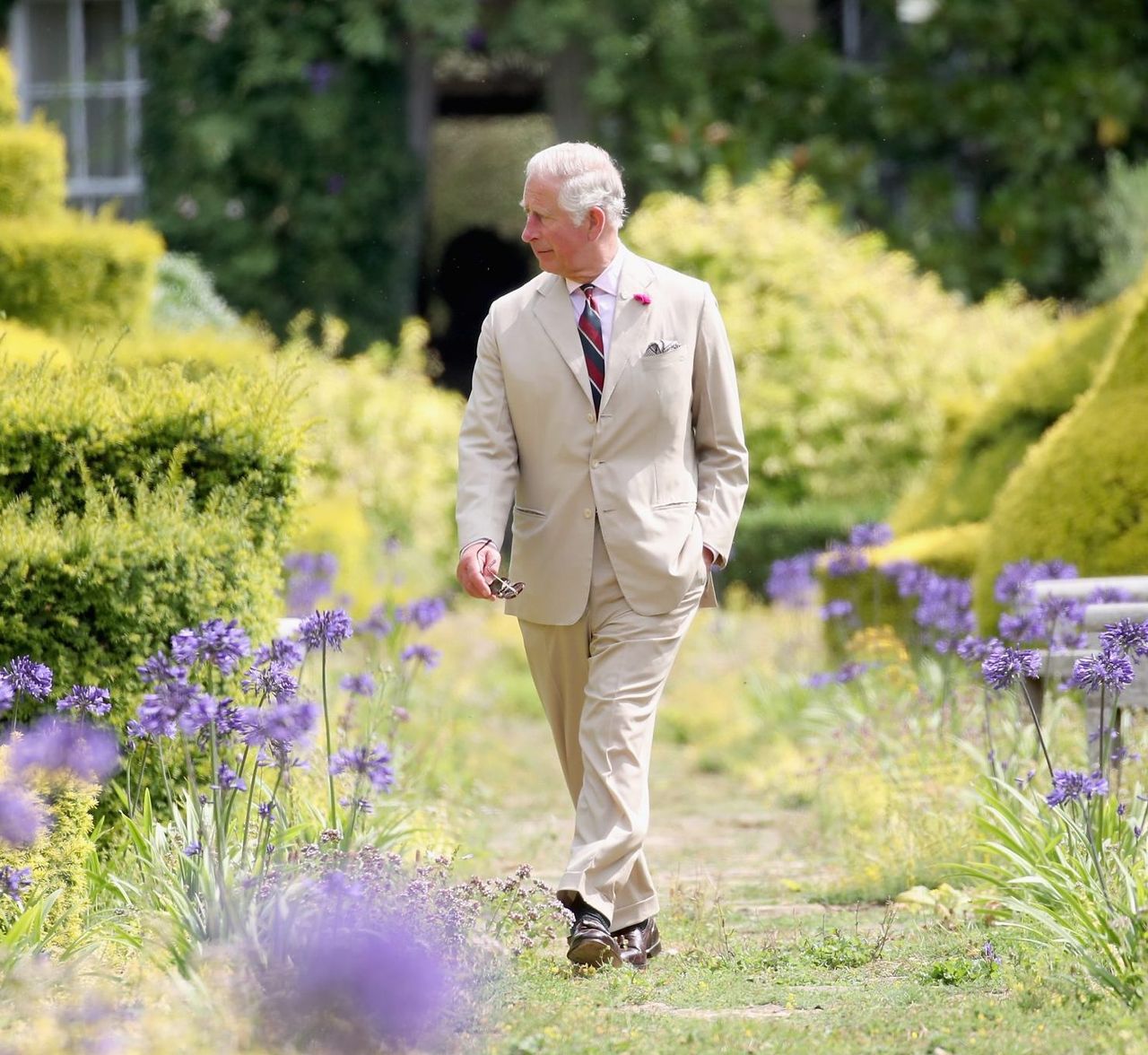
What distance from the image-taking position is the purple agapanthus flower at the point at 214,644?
3.39 metres

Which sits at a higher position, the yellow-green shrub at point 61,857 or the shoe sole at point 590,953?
the yellow-green shrub at point 61,857

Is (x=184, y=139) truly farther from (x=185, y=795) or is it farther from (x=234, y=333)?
(x=185, y=795)

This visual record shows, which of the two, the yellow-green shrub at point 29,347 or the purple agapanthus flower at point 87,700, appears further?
the yellow-green shrub at point 29,347

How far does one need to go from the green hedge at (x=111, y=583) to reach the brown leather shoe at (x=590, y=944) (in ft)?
4.10

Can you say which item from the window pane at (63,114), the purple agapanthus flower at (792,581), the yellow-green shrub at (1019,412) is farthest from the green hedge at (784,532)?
the window pane at (63,114)

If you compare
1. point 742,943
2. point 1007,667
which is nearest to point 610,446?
point 1007,667

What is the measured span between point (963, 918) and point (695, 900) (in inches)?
26.3

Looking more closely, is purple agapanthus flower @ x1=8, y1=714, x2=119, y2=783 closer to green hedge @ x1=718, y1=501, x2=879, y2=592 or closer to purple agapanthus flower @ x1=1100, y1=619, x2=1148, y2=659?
purple agapanthus flower @ x1=1100, y1=619, x2=1148, y2=659

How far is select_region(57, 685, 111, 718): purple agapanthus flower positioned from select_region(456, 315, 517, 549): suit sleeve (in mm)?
876

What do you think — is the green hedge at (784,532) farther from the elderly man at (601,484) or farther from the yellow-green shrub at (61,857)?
the yellow-green shrub at (61,857)

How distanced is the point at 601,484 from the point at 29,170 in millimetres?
4564

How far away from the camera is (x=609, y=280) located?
13.7 feet

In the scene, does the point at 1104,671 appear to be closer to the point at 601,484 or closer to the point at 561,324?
the point at 601,484

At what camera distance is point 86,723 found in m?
4.18
